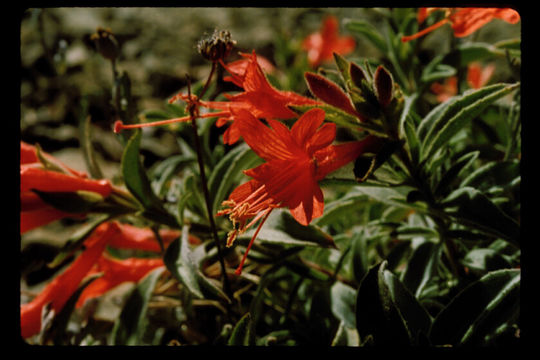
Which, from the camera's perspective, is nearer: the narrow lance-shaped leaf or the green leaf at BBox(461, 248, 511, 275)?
the narrow lance-shaped leaf

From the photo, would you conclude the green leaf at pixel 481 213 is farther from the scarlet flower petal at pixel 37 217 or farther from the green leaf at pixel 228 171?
the scarlet flower petal at pixel 37 217

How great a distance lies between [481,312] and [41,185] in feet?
2.95

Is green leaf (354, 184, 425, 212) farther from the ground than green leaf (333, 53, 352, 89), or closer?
closer

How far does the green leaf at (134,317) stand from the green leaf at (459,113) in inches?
27.7

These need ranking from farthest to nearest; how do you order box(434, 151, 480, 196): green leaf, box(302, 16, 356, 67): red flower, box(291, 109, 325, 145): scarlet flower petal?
box(302, 16, 356, 67): red flower → box(434, 151, 480, 196): green leaf → box(291, 109, 325, 145): scarlet flower petal

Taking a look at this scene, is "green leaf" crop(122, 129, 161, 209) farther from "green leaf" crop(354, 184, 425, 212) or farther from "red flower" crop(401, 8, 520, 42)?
"red flower" crop(401, 8, 520, 42)

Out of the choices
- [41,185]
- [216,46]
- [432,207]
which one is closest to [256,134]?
[216,46]

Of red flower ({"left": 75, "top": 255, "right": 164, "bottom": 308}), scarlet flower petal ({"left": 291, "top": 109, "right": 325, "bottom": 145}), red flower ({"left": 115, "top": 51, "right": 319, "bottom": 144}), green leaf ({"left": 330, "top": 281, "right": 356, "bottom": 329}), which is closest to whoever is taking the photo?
scarlet flower petal ({"left": 291, "top": 109, "right": 325, "bottom": 145})

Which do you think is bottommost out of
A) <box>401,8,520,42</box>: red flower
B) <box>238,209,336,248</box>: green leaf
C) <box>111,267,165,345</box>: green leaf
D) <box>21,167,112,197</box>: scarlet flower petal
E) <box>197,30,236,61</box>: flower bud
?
<box>111,267,165,345</box>: green leaf

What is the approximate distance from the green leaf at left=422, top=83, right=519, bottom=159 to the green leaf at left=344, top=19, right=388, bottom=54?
0.53 metres

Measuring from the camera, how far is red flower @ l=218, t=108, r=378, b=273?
0.79 meters

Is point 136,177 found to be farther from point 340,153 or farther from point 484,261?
point 484,261

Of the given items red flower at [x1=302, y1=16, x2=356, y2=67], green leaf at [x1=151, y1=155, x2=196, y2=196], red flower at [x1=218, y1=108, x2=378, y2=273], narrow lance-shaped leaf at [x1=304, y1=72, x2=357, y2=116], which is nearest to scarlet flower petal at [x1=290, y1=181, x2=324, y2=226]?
red flower at [x1=218, y1=108, x2=378, y2=273]

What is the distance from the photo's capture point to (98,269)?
131 cm
